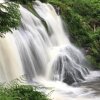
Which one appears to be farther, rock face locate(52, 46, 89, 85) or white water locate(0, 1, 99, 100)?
rock face locate(52, 46, 89, 85)

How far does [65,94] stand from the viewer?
37.9ft

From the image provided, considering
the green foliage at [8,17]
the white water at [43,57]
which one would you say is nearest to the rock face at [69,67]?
the white water at [43,57]

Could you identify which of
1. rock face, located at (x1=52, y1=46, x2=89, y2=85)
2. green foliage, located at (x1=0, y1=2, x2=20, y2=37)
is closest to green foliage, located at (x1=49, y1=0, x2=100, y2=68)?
rock face, located at (x1=52, y1=46, x2=89, y2=85)

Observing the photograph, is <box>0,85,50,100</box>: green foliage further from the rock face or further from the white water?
the rock face

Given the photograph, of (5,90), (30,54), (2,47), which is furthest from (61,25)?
(5,90)

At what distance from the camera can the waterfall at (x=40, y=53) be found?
12.8 metres

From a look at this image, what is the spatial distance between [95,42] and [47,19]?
8.56 feet

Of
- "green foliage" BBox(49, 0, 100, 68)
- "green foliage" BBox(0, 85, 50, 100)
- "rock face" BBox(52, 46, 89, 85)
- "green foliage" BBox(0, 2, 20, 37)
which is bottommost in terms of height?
"green foliage" BBox(0, 85, 50, 100)

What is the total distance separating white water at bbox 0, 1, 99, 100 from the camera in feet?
40.4

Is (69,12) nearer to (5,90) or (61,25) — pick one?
(61,25)

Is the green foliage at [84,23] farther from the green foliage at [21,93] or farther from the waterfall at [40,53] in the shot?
the green foliage at [21,93]

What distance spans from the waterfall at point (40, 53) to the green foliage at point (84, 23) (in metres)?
0.59

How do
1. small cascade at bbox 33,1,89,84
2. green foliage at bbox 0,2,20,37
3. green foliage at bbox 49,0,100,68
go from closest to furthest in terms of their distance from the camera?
green foliage at bbox 0,2,20,37
small cascade at bbox 33,1,89,84
green foliage at bbox 49,0,100,68

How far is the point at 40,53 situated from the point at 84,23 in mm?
5402
